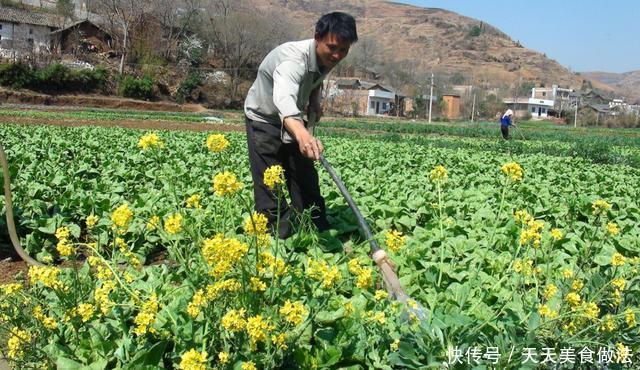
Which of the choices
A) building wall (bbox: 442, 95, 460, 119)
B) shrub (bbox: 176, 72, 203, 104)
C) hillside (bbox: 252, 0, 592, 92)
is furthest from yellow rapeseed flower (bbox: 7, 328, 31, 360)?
hillside (bbox: 252, 0, 592, 92)

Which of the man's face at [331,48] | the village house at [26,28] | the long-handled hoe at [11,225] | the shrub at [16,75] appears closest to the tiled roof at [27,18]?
the village house at [26,28]

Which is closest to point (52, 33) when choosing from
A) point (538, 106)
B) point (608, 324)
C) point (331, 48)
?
point (331, 48)

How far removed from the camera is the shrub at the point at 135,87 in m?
46.3

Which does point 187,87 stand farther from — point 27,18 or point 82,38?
point 27,18

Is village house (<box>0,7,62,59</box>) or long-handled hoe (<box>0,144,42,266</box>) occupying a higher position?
village house (<box>0,7,62,59</box>)

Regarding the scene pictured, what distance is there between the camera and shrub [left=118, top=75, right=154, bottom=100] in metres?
46.3

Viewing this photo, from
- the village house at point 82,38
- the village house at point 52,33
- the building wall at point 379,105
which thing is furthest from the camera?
the building wall at point 379,105

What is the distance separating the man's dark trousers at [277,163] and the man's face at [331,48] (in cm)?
69

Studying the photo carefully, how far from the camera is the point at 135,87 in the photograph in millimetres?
46719

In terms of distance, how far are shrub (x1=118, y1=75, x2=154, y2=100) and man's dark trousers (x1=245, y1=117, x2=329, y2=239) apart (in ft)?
148

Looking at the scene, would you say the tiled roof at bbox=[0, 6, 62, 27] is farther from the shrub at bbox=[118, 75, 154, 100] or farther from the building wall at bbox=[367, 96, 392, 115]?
the building wall at bbox=[367, 96, 392, 115]

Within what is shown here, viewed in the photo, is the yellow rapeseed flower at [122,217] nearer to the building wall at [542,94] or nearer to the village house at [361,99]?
the village house at [361,99]

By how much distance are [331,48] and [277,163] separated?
104 centimetres

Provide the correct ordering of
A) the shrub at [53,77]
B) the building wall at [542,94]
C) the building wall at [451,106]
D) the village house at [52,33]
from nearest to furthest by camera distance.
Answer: the shrub at [53,77] < the village house at [52,33] < the building wall at [451,106] < the building wall at [542,94]
